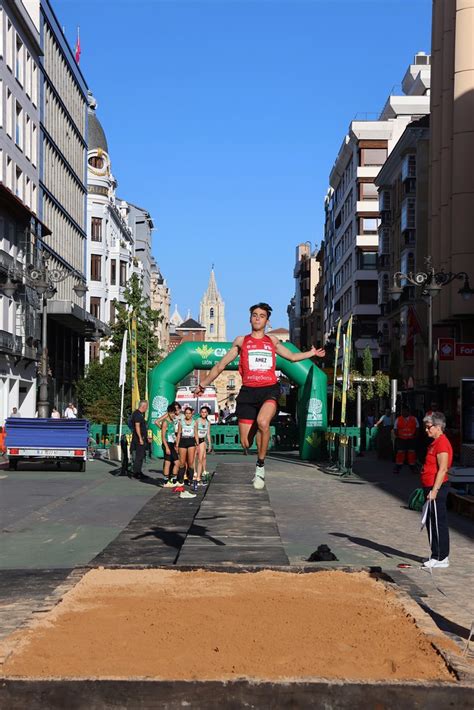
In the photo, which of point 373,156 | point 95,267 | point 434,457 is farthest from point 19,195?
point 434,457

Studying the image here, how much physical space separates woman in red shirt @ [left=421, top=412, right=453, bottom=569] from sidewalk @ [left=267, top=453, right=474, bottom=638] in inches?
8.8

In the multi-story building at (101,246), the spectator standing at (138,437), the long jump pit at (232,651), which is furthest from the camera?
the multi-story building at (101,246)

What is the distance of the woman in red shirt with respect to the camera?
41.0 ft

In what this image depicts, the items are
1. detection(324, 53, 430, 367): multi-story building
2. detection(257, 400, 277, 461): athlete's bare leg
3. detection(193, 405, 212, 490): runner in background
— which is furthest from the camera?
detection(324, 53, 430, 367): multi-story building

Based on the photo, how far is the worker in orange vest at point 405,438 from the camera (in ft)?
101

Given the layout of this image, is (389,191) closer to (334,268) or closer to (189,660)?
(334,268)

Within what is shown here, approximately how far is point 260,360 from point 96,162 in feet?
281

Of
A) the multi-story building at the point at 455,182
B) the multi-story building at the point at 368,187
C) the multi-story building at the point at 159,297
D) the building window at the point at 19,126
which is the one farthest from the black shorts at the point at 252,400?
the multi-story building at the point at 159,297

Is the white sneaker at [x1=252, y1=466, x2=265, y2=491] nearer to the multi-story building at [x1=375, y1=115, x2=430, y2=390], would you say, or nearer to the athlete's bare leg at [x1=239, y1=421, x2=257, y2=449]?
Answer: the athlete's bare leg at [x1=239, y1=421, x2=257, y2=449]

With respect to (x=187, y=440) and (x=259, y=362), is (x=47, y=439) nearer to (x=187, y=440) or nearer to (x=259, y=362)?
(x=187, y=440)

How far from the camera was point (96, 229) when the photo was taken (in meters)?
90.0

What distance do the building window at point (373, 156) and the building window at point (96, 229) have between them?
811 inches

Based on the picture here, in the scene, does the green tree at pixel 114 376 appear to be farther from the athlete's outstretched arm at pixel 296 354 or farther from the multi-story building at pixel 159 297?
the multi-story building at pixel 159 297

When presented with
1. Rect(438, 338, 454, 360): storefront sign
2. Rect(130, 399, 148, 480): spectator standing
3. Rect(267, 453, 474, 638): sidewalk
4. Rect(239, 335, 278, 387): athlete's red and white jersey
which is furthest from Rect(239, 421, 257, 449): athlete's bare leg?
Rect(438, 338, 454, 360): storefront sign
